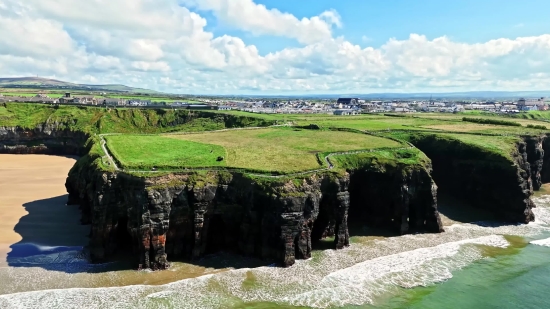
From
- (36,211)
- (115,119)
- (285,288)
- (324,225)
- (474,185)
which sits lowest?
(285,288)

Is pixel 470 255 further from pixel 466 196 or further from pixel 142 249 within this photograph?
pixel 142 249

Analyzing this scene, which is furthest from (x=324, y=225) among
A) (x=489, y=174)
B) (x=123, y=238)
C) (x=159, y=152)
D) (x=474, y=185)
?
(x=489, y=174)

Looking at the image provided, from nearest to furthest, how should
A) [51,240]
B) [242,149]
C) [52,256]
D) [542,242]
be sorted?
1. [52,256]
2. [51,240]
3. [542,242]
4. [242,149]

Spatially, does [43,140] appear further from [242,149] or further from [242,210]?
[242,210]

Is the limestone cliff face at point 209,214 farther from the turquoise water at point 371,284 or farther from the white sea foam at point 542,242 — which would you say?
the white sea foam at point 542,242

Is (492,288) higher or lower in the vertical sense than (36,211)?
lower

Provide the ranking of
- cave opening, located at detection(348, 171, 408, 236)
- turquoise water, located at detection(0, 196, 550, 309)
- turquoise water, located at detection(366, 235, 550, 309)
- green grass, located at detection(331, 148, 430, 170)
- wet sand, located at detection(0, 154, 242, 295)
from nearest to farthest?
1. turquoise water, located at detection(0, 196, 550, 309)
2. turquoise water, located at detection(366, 235, 550, 309)
3. wet sand, located at detection(0, 154, 242, 295)
4. cave opening, located at detection(348, 171, 408, 236)
5. green grass, located at detection(331, 148, 430, 170)

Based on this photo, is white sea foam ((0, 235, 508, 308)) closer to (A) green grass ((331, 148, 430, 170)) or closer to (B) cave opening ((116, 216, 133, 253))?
(B) cave opening ((116, 216, 133, 253))

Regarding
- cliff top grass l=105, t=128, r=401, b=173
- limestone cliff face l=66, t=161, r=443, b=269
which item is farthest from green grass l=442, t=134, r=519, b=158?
limestone cliff face l=66, t=161, r=443, b=269
